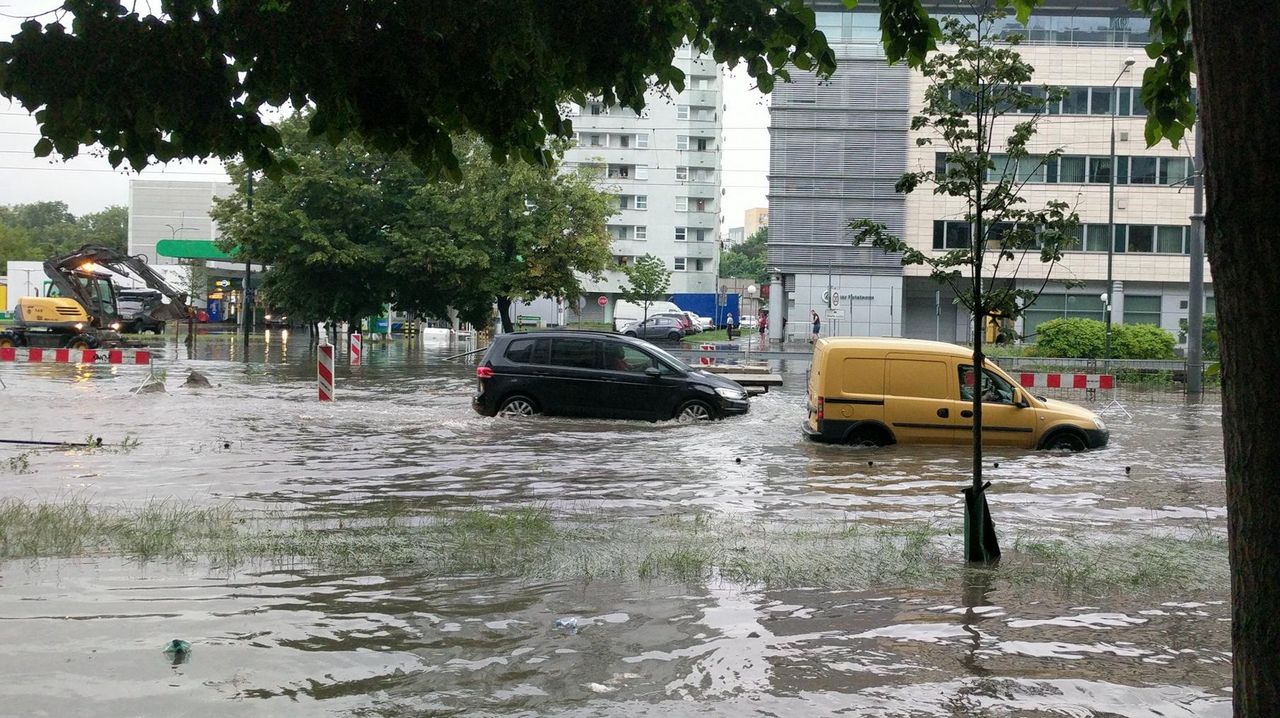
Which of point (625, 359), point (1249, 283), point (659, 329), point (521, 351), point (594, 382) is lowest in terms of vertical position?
point (594, 382)

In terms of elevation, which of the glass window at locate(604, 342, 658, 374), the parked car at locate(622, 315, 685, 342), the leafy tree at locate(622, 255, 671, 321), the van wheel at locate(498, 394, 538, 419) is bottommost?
the van wheel at locate(498, 394, 538, 419)

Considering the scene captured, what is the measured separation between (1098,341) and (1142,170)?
25.3 m

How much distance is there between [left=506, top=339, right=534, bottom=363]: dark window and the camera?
21.5m

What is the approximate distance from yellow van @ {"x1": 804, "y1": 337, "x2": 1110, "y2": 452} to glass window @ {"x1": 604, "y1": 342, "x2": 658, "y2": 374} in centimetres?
441

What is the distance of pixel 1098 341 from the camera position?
4181 cm

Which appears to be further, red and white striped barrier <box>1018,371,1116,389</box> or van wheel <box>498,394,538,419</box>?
red and white striped barrier <box>1018,371,1116,389</box>

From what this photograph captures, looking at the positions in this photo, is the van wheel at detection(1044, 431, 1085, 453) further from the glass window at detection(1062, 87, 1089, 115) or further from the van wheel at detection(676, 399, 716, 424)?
the glass window at detection(1062, 87, 1089, 115)

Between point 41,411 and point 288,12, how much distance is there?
1711cm

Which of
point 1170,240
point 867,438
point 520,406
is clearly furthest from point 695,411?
point 1170,240

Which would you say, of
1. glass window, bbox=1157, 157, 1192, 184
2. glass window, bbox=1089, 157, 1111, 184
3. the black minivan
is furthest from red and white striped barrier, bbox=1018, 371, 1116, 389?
glass window, bbox=1157, 157, 1192, 184

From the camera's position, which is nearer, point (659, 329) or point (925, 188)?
point (925, 188)

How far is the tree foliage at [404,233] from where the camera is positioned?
44.5 metres

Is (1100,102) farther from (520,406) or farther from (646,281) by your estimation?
(520,406)

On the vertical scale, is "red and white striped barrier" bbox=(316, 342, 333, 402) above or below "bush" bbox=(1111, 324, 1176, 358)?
below
